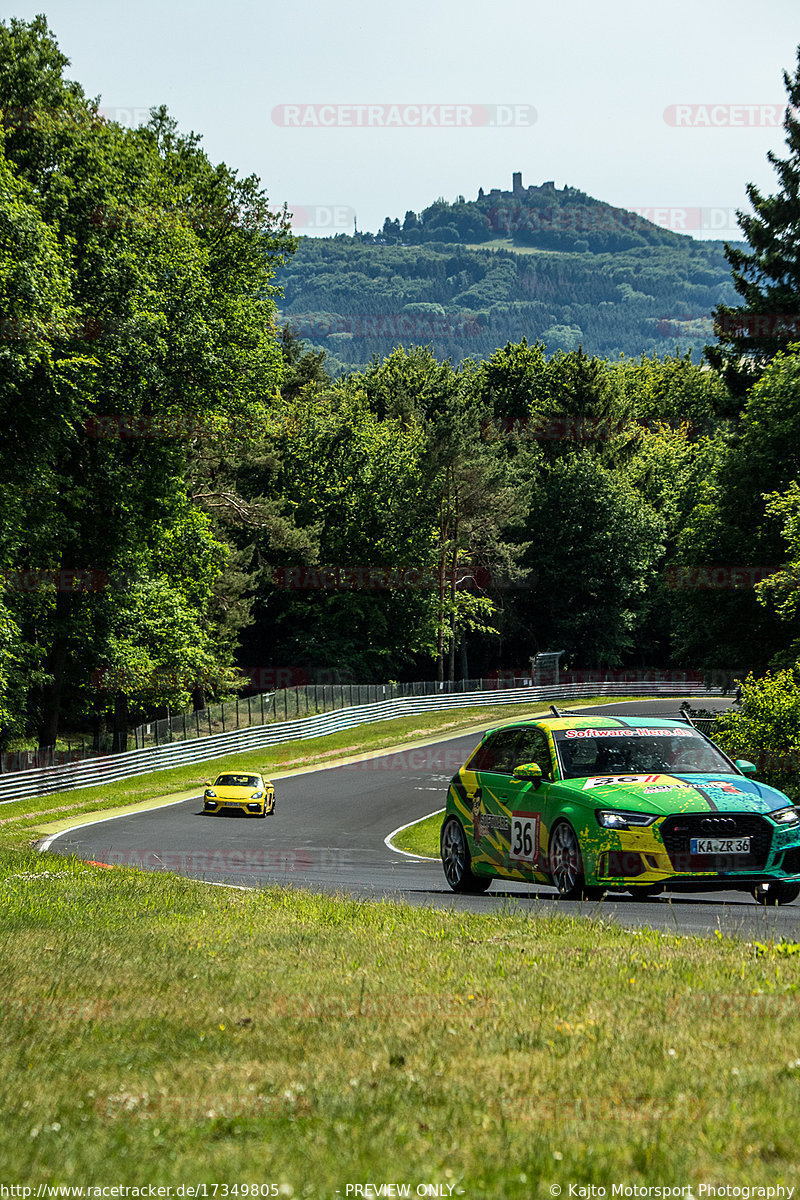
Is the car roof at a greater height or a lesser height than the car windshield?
greater

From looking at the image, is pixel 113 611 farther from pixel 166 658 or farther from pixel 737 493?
pixel 737 493

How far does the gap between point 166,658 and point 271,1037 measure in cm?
4042

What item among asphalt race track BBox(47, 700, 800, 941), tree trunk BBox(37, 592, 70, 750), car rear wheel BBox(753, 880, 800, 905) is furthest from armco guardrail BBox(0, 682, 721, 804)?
car rear wheel BBox(753, 880, 800, 905)

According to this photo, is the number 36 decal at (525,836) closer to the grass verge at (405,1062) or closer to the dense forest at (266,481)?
the grass verge at (405,1062)

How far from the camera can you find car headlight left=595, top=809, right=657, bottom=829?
35.3 feet

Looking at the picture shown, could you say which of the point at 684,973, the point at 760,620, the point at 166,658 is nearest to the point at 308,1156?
Answer: the point at 684,973

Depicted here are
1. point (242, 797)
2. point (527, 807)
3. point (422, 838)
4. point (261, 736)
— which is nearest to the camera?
point (527, 807)

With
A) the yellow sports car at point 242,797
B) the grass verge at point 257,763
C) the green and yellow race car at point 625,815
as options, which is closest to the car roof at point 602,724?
the green and yellow race car at point 625,815

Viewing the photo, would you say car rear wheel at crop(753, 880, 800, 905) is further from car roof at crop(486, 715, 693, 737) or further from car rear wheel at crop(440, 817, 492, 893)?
car rear wheel at crop(440, 817, 492, 893)

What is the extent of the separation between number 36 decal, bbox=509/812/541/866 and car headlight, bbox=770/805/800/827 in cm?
224

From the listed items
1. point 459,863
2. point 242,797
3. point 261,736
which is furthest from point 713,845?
point 261,736

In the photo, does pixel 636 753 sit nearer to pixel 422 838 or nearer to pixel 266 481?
pixel 422 838

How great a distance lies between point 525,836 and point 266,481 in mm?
72947

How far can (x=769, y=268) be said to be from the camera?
52.2 metres
